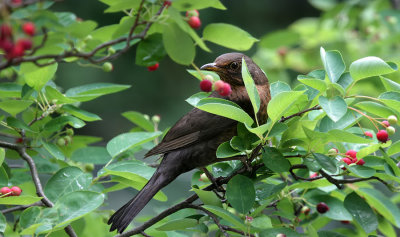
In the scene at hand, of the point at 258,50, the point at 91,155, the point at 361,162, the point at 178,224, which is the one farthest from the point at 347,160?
the point at 258,50

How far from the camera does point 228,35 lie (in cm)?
221

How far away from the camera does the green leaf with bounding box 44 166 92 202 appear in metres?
2.07

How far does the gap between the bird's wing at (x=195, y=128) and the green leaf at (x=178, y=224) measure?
68cm

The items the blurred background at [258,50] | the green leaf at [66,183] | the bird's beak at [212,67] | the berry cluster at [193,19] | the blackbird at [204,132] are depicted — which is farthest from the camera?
the blurred background at [258,50]

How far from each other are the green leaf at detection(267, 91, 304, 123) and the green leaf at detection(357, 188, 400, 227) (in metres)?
0.56

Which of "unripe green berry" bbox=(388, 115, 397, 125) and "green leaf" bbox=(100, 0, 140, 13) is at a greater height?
"green leaf" bbox=(100, 0, 140, 13)

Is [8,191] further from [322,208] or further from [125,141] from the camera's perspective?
[322,208]

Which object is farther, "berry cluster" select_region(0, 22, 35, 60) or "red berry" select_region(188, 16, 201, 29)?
"red berry" select_region(188, 16, 201, 29)

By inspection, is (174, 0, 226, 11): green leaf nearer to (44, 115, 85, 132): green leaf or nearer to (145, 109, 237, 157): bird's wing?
(44, 115, 85, 132): green leaf

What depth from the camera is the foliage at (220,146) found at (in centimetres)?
182

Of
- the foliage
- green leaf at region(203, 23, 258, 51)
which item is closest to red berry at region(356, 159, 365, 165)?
the foliage

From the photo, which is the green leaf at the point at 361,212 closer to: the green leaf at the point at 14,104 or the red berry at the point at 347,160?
the red berry at the point at 347,160

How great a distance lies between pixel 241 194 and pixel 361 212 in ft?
1.59

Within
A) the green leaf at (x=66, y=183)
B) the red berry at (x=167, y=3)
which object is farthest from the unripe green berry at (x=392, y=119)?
the green leaf at (x=66, y=183)
